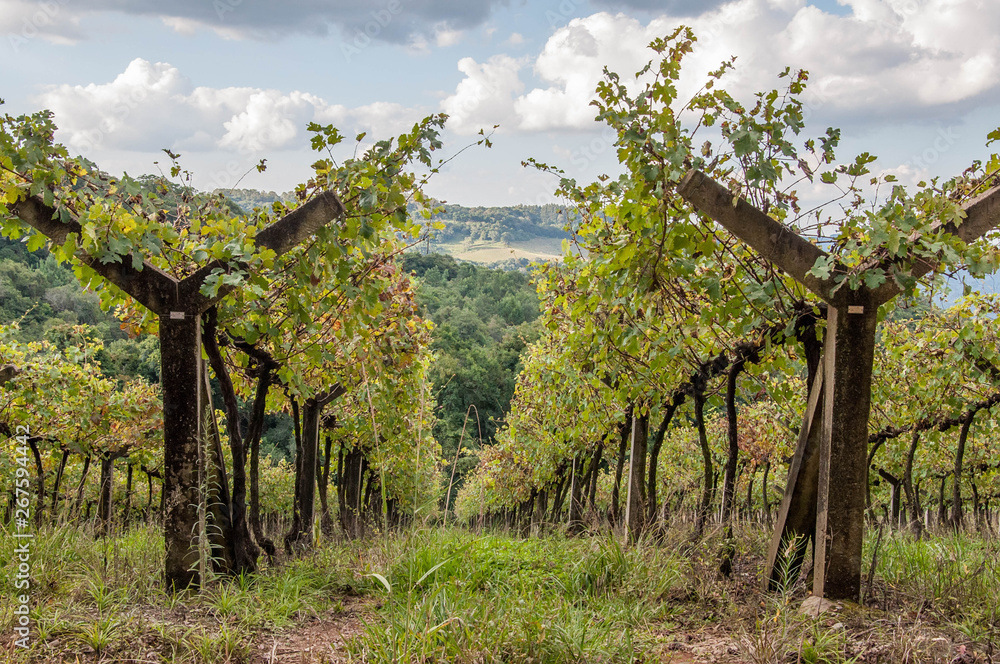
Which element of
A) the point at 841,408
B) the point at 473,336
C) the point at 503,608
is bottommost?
the point at 503,608

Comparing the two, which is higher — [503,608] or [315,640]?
[503,608]

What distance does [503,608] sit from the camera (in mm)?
3756

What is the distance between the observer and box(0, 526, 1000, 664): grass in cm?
318

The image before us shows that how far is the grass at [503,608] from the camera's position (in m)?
3.18

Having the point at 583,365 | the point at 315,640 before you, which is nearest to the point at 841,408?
the point at 583,365

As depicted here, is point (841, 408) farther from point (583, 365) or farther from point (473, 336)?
point (473, 336)

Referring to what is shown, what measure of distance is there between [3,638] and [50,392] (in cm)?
573

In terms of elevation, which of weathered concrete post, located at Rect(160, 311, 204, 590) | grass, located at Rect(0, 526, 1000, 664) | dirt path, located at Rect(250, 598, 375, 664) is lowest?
dirt path, located at Rect(250, 598, 375, 664)

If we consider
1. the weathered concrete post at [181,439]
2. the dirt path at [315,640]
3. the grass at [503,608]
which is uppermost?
the weathered concrete post at [181,439]

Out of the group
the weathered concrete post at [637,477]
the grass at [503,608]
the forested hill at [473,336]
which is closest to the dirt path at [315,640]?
the grass at [503,608]

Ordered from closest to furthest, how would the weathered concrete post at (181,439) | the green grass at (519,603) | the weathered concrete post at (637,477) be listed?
1. the green grass at (519,603)
2. the weathered concrete post at (181,439)
3. the weathered concrete post at (637,477)

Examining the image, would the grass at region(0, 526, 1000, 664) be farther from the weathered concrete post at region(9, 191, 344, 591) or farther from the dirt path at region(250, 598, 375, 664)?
the weathered concrete post at region(9, 191, 344, 591)

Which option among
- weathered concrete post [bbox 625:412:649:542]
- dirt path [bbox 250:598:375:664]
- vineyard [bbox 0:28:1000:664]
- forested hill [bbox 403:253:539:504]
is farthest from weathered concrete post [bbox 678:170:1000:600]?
forested hill [bbox 403:253:539:504]

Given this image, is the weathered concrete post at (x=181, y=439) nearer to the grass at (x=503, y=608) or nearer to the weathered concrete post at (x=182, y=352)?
the weathered concrete post at (x=182, y=352)
